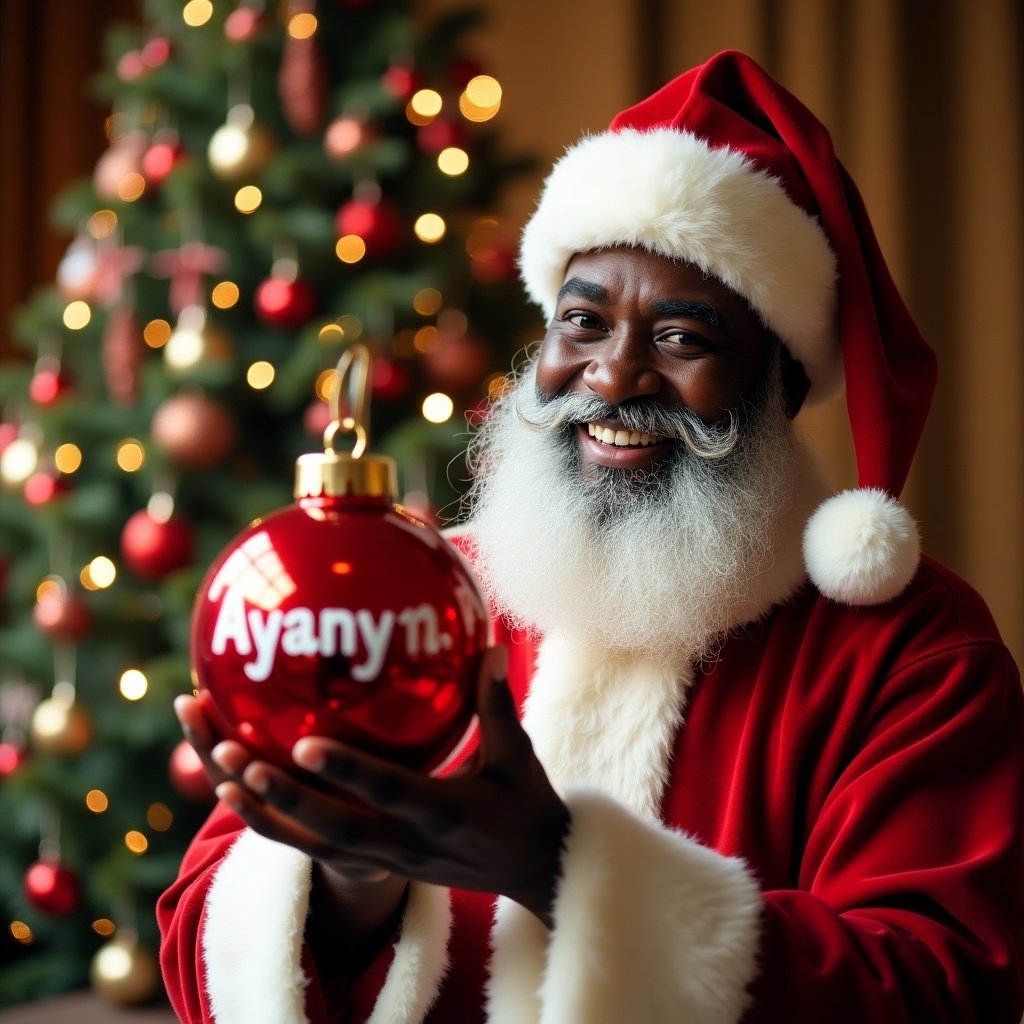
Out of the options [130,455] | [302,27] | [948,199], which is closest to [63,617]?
[130,455]

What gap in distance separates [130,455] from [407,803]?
80.8 inches

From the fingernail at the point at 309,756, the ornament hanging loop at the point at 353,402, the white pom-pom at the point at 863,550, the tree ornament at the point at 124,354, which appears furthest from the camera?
the tree ornament at the point at 124,354

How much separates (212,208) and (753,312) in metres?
1.67

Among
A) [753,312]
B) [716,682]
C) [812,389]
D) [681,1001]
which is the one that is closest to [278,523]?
[681,1001]

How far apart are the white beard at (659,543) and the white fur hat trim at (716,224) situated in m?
0.11

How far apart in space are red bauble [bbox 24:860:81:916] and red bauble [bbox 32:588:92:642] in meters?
0.51

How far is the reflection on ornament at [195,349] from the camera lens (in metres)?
2.53

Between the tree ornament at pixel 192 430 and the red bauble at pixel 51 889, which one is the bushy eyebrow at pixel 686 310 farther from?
the red bauble at pixel 51 889

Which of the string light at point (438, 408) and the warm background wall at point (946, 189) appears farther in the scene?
the warm background wall at point (946, 189)

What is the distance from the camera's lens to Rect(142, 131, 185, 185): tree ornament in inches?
105

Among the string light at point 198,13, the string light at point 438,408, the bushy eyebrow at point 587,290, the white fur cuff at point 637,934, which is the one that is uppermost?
the string light at point 198,13

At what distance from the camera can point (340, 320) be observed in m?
2.58

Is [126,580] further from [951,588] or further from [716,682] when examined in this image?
[951,588]

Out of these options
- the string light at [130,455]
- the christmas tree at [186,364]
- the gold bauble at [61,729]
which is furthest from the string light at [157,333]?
the gold bauble at [61,729]
